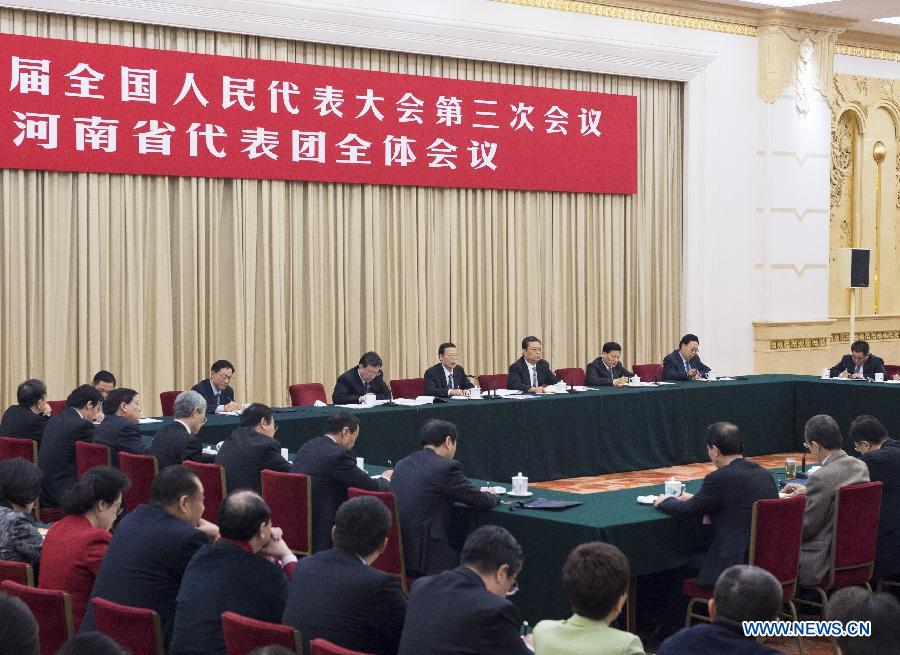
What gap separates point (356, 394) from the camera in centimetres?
928

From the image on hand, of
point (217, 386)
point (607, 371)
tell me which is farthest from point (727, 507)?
point (607, 371)

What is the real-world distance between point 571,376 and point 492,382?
116 cm

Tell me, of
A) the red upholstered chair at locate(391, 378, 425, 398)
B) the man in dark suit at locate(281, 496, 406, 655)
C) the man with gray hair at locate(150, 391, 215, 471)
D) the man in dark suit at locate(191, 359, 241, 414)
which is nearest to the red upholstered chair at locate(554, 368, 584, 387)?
the red upholstered chair at locate(391, 378, 425, 398)

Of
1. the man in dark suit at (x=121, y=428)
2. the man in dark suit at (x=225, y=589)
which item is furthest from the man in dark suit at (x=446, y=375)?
the man in dark suit at (x=225, y=589)

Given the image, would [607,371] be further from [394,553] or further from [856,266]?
[394,553]

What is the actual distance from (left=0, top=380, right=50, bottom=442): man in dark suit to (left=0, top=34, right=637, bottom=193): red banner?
244 centimetres

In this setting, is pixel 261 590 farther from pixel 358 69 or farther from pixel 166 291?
pixel 358 69

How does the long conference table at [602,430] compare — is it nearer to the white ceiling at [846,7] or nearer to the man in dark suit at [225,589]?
the man in dark suit at [225,589]

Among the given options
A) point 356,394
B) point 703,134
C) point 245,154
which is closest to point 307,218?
point 245,154

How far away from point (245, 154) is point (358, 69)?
139 cm

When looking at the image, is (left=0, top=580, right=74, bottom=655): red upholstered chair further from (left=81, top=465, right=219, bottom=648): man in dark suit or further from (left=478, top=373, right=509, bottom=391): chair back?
(left=478, top=373, right=509, bottom=391): chair back

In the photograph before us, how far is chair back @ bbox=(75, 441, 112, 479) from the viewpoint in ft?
21.5

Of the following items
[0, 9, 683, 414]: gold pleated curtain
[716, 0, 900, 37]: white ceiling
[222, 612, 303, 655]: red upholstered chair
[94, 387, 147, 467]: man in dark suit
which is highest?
[716, 0, 900, 37]: white ceiling

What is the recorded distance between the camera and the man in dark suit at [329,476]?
229 inches
